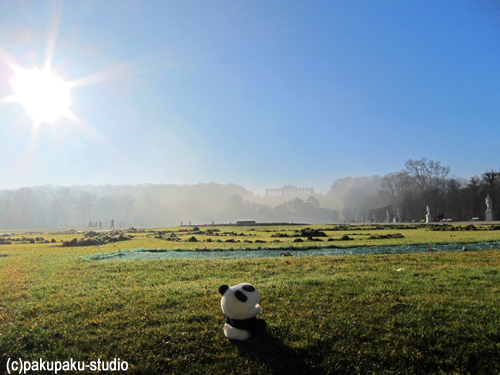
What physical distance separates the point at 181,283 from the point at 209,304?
242cm

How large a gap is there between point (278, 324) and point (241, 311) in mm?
929

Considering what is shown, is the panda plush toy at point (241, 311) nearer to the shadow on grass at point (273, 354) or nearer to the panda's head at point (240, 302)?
the panda's head at point (240, 302)

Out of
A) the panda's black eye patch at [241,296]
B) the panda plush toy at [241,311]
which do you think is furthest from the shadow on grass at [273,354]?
the panda's black eye patch at [241,296]

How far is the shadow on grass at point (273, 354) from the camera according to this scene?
389cm

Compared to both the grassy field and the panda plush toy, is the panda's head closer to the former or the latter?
the panda plush toy

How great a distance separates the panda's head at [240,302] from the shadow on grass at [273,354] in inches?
15.3

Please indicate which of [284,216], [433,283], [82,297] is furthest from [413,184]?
[82,297]

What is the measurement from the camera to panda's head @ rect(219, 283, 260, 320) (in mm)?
4395

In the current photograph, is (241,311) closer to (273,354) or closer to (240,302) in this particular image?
(240,302)

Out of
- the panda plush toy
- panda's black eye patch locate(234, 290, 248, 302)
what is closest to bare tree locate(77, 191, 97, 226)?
the panda plush toy

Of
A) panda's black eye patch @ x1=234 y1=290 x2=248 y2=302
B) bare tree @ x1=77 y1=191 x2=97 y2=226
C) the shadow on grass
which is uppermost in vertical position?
bare tree @ x1=77 y1=191 x2=97 y2=226

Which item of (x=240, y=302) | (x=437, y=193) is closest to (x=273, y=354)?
(x=240, y=302)

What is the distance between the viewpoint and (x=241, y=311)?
4.43m

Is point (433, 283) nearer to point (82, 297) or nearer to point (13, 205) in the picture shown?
point (82, 297)
